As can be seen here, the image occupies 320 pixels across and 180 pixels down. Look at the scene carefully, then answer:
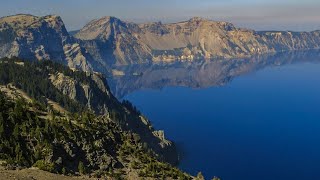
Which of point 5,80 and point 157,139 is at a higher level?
point 5,80

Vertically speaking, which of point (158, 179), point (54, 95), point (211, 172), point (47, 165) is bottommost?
point (211, 172)

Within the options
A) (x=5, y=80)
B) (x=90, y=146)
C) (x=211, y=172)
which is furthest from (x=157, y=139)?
(x=90, y=146)

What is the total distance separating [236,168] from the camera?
193 m

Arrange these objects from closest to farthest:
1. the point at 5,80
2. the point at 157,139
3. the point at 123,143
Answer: the point at 123,143
the point at 5,80
the point at 157,139

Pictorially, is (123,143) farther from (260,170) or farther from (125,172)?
(260,170)

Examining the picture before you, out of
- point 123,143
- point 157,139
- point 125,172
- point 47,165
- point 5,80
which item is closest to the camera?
point 47,165

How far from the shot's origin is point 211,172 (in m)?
188

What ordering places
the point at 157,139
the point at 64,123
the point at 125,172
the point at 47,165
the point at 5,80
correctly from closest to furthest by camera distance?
the point at 47,165
the point at 125,172
the point at 64,123
the point at 5,80
the point at 157,139

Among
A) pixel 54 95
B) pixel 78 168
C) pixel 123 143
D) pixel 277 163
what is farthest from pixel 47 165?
pixel 277 163

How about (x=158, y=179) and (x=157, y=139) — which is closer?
(x=158, y=179)

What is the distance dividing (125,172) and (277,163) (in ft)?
431

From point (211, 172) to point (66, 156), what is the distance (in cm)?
11715

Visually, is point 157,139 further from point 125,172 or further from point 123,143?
point 125,172


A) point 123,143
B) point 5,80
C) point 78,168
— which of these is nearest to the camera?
point 78,168
